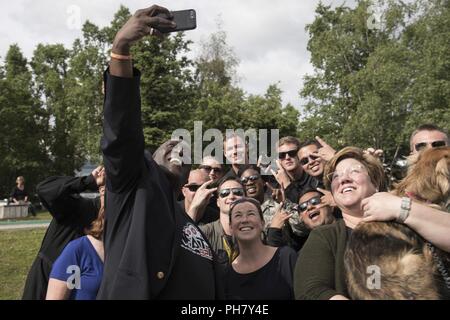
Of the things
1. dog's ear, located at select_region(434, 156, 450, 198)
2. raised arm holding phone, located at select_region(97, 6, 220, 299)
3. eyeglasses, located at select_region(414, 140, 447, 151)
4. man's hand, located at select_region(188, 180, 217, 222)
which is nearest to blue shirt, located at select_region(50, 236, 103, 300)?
raised arm holding phone, located at select_region(97, 6, 220, 299)

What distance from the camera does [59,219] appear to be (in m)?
3.67

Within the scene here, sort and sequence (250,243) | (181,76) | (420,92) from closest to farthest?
(250,243) < (420,92) < (181,76)

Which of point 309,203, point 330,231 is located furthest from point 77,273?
point 309,203

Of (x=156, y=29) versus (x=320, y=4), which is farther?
(x=320, y=4)

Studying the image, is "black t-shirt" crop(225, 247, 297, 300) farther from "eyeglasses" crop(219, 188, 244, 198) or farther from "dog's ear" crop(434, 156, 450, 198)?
"dog's ear" crop(434, 156, 450, 198)

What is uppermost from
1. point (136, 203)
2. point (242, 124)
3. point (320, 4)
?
point (320, 4)

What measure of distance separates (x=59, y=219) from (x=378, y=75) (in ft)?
89.5

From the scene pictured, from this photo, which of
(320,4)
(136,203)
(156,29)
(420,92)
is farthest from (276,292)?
(320,4)

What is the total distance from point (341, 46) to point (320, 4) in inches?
213

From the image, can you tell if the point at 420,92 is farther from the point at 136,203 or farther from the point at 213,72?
the point at 136,203

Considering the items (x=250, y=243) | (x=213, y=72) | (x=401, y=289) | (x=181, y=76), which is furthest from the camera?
(x=213, y=72)

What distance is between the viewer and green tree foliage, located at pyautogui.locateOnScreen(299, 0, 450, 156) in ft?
82.7

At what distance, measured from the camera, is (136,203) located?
2037 millimetres

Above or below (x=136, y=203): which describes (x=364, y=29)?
above
